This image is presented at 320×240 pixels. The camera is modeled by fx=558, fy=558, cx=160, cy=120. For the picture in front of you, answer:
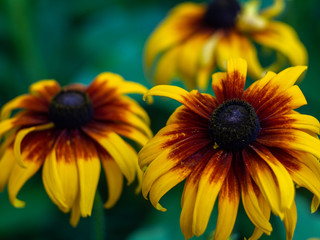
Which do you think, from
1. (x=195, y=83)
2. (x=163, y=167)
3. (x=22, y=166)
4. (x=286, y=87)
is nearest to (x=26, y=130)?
(x=22, y=166)

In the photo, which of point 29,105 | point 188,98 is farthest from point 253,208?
point 29,105

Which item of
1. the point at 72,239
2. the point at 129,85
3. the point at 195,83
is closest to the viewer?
the point at 129,85

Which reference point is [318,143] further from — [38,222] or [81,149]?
[38,222]

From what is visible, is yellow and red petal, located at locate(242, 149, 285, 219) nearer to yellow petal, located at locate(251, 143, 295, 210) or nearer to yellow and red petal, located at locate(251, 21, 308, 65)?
yellow petal, located at locate(251, 143, 295, 210)

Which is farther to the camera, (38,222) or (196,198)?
(38,222)

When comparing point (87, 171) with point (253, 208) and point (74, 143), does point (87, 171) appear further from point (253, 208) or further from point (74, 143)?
point (253, 208)

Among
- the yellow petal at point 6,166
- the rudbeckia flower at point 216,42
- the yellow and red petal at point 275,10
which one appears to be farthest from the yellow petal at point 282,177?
the yellow and red petal at point 275,10

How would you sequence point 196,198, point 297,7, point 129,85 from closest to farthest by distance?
1. point 196,198
2. point 129,85
3. point 297,7

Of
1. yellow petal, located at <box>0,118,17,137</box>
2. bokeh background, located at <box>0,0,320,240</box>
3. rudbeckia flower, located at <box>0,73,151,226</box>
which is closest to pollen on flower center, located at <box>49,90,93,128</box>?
rudbeckia flower, located at <box>0,73,151,226</box>
